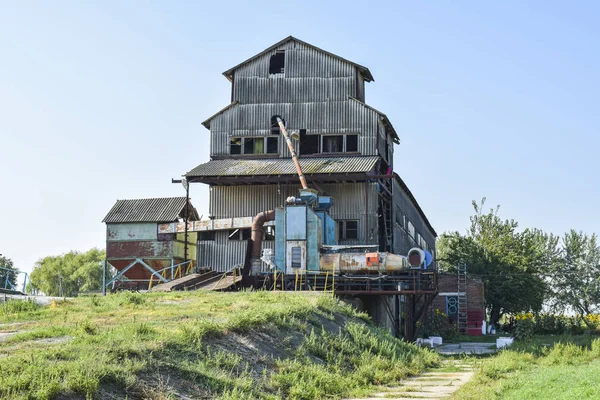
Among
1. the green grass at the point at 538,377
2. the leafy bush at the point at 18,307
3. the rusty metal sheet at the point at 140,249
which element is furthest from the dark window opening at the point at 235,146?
the green grass at the point at 538,377

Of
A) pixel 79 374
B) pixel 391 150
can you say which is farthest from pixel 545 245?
pixel 79 374

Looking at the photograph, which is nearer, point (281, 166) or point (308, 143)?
point (281, 166)

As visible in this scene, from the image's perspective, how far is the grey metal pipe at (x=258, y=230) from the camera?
38094 millimetres

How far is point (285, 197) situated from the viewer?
40.3 metres

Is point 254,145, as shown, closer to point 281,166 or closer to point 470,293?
point 281,166

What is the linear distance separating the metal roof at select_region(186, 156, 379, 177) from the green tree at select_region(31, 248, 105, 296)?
3473cm

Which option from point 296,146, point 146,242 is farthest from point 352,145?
point 146,242

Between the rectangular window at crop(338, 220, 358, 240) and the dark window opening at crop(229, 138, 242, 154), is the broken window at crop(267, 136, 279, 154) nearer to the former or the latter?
the dark window opening at crop(229, 138, 242, 154)

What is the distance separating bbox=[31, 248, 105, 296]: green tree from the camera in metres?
72.8

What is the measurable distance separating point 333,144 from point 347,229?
4.58m

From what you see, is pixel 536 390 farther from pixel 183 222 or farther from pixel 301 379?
pixel 183 222

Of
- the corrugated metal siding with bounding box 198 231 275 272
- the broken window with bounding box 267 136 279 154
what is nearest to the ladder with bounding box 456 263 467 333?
the corrugated metal siding with bounding box 198 231 275 272

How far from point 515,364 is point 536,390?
7016 mm

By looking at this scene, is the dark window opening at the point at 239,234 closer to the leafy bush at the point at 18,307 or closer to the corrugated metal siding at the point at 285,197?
the corrugated metal siding at the point at 285,197
